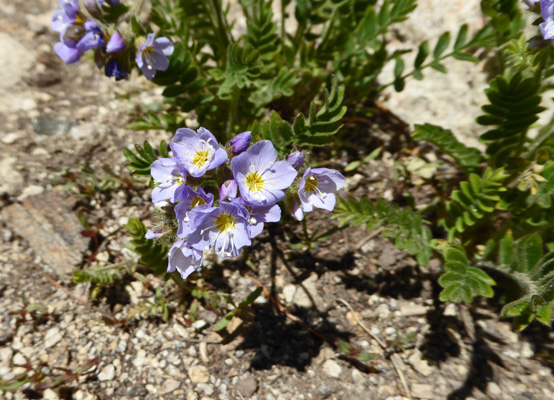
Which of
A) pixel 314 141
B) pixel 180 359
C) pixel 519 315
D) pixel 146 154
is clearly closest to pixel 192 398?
pixel 180 359

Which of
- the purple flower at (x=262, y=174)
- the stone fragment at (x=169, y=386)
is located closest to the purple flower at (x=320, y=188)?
the purple flower at (x=262, y=174)

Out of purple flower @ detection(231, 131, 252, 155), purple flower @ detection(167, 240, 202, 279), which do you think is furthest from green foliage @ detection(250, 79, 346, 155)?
purple flower @ detection(167, 240, 202, 279)

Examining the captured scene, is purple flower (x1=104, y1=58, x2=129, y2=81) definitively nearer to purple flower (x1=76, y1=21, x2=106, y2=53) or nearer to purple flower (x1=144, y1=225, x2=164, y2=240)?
purple flower (x1=76, y1=21, x2=106, y2=53)

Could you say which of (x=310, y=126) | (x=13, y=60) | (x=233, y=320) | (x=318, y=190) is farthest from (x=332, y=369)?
(x=13, y=60)

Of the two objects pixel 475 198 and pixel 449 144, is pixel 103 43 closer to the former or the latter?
pixel 449 144

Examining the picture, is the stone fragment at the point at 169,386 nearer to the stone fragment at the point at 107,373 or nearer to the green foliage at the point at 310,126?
the stone fragment at the point at 107,373

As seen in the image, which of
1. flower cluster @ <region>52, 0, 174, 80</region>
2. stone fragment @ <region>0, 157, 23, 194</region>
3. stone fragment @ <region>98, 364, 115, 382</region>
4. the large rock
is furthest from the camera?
stone fragment @ <region>0, 157, 23, 194</region>
